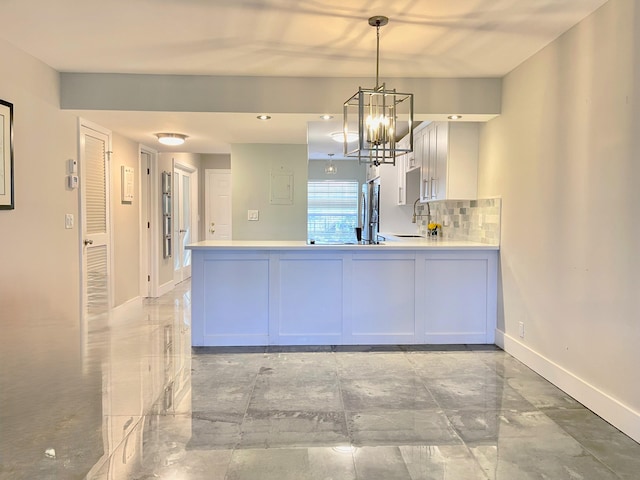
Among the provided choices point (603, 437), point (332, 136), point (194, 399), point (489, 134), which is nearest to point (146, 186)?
point (332, 136)

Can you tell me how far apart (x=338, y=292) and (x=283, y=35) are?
196 centimetres

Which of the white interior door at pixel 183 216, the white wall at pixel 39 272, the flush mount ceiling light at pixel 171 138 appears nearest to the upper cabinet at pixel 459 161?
the flush mount ceiling light at pixel 171 138

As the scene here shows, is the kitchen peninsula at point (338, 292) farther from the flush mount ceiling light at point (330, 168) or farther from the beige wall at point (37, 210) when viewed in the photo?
the flush mount ceiling light at point (330, 168)

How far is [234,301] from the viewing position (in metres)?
3.57

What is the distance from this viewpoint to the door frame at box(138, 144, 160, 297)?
556 cm

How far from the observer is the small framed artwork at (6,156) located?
278 cm

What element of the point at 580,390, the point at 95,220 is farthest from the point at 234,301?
the point at 580,390

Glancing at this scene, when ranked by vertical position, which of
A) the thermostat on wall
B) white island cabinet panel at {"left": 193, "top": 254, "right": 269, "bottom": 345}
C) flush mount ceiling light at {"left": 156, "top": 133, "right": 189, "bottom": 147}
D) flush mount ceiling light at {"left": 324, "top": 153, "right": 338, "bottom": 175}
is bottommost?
white island cabinet panel at {"left": 193, "top": 254, "right": 269, "bottom": 345}

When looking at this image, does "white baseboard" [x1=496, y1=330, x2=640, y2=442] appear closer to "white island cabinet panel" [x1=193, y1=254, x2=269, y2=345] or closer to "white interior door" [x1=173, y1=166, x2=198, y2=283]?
"white island cabinet panel" [x1=193, y1=254, x2=269, y2=345]

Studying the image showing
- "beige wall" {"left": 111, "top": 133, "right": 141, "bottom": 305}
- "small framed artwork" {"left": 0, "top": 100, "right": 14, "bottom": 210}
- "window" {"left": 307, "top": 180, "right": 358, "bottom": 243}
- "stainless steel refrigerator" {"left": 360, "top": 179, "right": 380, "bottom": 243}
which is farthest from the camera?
"stainless steel refrigerator" {"left": 360, "top": 179, "right": 380, "bottom": 243}

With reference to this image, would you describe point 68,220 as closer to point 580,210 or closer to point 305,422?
point 305,422

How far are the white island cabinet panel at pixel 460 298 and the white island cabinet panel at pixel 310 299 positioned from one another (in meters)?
0.75

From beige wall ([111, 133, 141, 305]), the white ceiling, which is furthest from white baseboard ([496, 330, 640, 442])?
beige wall ([111, 133, 141, 305])

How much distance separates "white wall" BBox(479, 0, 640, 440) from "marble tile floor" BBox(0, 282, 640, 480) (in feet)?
0.77
